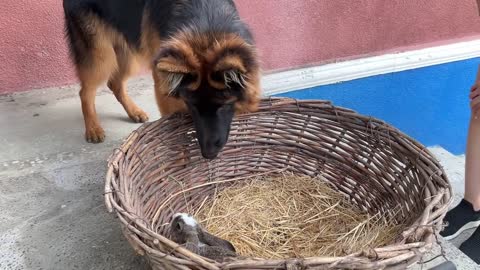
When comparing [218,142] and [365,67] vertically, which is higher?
[365,67]

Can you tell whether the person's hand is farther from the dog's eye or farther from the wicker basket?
the dog's eye

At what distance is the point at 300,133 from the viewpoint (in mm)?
2713

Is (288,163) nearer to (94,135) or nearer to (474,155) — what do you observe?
(474,155)

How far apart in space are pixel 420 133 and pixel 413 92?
0.52m

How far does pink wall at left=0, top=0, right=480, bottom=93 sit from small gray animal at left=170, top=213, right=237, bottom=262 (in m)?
2.33

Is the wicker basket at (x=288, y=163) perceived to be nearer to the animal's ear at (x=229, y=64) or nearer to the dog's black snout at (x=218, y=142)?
the dog's black snout at (x=218, y=142)

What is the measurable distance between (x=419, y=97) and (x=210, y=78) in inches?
126

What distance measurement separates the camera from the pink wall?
379 centimetres

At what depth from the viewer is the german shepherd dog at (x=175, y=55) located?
2.13 metres

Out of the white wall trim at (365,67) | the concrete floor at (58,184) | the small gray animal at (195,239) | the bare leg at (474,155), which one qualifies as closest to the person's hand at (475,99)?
the bare leg at (474,155)

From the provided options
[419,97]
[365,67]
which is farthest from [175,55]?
[419,97]

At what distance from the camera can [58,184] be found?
2779mm

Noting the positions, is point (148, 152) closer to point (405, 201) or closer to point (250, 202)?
point (250, 202)

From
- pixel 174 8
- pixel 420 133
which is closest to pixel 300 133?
pixel 174 8
